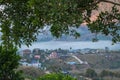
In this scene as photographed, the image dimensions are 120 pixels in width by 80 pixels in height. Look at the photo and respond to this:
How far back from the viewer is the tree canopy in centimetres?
506

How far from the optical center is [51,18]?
204 inches

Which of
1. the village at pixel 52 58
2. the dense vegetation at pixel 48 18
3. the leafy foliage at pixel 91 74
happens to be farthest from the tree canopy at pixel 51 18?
the village at pixel 52 58

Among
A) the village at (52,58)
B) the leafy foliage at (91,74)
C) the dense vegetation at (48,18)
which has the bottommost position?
the leafy foliage at (91,74)

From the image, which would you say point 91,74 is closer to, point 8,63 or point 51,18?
point 8,63

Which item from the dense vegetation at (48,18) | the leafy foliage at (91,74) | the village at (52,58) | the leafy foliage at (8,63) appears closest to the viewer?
the dense vegetation at (48,18)

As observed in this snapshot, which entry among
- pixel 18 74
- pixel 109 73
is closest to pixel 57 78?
pixel 18 74

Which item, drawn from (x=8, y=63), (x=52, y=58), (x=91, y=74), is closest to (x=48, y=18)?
(x=8, y=63)

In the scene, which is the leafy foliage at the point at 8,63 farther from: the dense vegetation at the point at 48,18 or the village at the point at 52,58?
the village at the point at 52,58

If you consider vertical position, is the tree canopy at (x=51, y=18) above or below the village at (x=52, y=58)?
above

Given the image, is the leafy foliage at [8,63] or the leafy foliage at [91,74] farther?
the leafy foliage at [91,74]

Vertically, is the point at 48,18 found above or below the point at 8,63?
above

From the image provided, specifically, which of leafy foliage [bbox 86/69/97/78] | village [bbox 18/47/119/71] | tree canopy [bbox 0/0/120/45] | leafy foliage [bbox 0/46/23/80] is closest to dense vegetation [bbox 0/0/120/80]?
tree canopy [bbox 0/0/120/45]

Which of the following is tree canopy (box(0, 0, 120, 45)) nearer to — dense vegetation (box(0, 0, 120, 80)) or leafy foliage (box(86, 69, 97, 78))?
dense vegetation (box(0, 0, 120, 80))

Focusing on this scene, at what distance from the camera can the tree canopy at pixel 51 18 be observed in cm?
506
